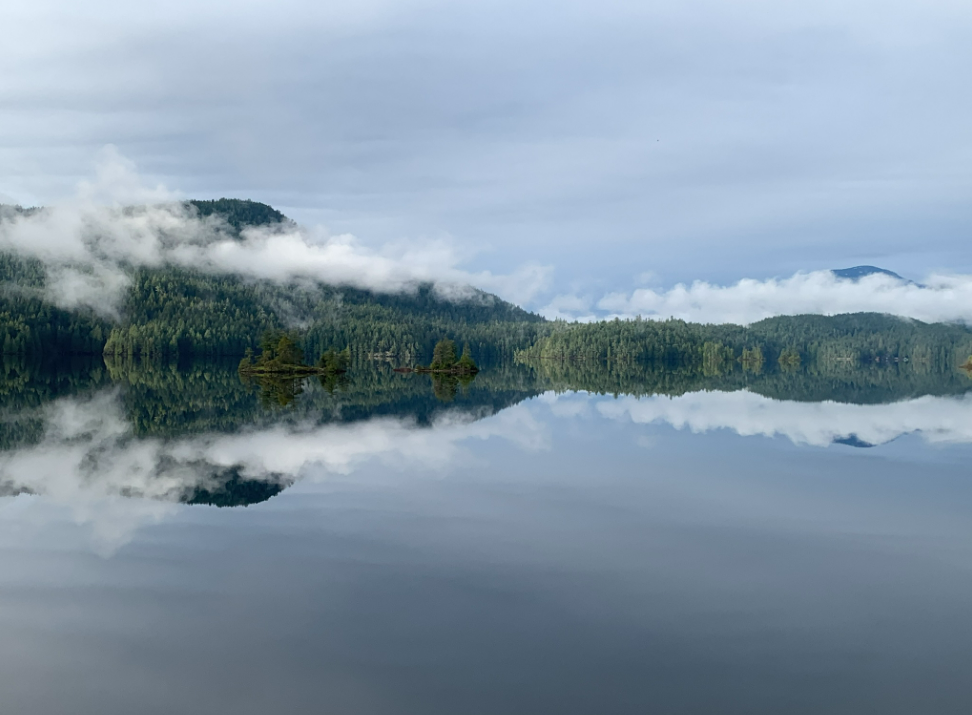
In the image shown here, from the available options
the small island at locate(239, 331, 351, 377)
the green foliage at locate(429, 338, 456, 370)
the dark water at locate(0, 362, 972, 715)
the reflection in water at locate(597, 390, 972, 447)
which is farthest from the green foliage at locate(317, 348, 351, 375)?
the dark water at locate(0, 362, 972, 715)

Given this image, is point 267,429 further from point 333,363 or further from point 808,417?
point 333,363

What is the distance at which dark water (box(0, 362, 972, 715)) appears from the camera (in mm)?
13680

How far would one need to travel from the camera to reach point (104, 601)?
1786 cm

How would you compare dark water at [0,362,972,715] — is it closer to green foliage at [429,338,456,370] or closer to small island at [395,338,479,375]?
small island at [395,338,479,375]

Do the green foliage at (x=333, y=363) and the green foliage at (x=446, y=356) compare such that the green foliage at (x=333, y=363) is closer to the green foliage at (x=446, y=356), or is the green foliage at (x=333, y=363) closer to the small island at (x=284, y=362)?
the small island at (x=284, y=362)

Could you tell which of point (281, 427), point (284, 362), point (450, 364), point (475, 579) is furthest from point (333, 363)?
point (475, 579)

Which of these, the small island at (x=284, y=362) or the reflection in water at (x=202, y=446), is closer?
the reflection in water at (x=202, y=446)

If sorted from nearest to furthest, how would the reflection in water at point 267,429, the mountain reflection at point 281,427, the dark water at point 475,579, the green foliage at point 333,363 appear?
the dark water at point 475,579 → the reflection in water at point 267,429 → the mountain reflection at point 281,427 → the green foliage at point 333,363

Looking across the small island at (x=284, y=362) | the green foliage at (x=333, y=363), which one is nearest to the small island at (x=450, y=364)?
the green foliage at (x=333, y=363)

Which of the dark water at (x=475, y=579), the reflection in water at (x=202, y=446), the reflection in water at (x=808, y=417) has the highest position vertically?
the reflection in water at (x=808, y=417)

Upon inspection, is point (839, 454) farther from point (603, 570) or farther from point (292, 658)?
point (292, 658)

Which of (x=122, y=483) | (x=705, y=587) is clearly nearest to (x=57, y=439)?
(x=122, y=483)

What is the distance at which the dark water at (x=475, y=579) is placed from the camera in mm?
13680

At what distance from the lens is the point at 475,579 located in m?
19.5
